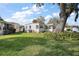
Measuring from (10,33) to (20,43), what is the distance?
0.14m

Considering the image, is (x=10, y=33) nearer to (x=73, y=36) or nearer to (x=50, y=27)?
(x=50, y=27)

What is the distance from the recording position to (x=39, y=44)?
6.54ft

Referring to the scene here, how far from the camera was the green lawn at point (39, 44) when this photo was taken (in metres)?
1.97

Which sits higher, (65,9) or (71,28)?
(65,9)

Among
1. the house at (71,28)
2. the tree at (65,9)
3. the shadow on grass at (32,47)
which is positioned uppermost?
the tree at (65,9)

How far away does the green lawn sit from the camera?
6.46 ft

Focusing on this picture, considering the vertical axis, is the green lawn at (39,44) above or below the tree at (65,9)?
below

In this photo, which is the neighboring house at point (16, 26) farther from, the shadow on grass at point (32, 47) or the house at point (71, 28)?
the house at point (71, 28)

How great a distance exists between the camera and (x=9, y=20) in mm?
→ 1995

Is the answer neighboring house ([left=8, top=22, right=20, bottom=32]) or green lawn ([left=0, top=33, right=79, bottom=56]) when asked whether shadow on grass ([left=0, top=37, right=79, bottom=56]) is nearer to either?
green lawn ([left=0, top=33, right=79, bottom=56])

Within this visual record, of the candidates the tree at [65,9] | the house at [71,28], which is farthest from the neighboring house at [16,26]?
the house at [71,28]

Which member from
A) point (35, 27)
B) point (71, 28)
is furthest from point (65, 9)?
point (35, 27)

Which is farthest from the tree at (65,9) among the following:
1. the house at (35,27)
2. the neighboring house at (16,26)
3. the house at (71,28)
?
the neighboring house at (16,26)

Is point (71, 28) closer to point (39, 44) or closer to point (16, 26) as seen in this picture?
point (39, 44)
